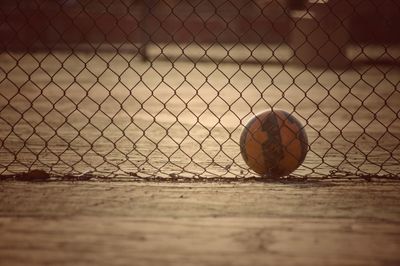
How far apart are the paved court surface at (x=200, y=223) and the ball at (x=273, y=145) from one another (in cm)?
15

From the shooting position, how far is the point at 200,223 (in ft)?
12.5

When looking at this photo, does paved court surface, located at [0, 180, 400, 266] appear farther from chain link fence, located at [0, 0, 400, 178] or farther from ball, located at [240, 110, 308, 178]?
chain link fence, located at [0, 0, 400, 178]

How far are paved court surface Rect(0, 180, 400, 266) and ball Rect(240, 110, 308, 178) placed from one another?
153 millimetres

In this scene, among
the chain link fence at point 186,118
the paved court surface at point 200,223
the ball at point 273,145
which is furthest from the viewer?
the chain link fence at point 186,118

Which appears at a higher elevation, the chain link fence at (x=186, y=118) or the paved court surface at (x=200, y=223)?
the chain link fence at (x=186, y=118)

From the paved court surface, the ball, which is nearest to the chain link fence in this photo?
the ball

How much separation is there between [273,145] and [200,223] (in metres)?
1.14

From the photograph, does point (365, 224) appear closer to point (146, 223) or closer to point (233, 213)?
point (233, 213)

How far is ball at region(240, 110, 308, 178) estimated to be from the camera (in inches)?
188

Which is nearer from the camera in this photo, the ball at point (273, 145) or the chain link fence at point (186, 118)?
the ball at point (273, 145)

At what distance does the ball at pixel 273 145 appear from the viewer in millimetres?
4785

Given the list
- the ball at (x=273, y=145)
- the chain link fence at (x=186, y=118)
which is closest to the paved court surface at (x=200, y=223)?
the ball at (x=273, y=145)

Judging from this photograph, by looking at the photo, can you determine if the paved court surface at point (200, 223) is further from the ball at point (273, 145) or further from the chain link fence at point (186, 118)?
the chain link fence at point (186, 118)

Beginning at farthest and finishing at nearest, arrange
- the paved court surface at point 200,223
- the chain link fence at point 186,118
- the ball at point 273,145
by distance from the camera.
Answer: the chain link fence at point 186,118, the ball at point 273,145, the paved court surface at point 200,223
